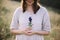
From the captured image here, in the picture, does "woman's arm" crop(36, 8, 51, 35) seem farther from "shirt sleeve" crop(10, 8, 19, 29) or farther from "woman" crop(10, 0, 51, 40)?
"shirt sleeve" crop(10, 8, 19, 29)

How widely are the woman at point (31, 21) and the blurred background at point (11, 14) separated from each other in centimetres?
205

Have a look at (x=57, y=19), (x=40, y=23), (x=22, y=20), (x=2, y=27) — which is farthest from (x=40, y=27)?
(x=57, y=19)

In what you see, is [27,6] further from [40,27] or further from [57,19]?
[57,19]

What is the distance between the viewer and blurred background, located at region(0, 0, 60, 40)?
3967 mm

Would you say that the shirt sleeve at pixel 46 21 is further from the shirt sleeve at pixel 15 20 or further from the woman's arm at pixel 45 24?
the shirt sleeve at pixel 15 20

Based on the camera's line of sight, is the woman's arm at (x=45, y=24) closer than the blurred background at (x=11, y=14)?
Yes

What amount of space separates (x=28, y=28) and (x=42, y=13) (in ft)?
0.52

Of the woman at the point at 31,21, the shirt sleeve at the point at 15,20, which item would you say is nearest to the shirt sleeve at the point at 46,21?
the woman at the point at 31,21

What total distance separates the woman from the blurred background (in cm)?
205

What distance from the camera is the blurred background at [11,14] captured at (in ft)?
13.0

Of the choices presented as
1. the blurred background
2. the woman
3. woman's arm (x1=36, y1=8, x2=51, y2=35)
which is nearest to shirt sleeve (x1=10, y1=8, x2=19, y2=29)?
the woman

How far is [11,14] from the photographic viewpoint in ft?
14.0

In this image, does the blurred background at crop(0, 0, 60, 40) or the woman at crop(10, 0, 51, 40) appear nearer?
the woman at crop(10, 0, 51, 40)

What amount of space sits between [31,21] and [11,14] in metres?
2.46
